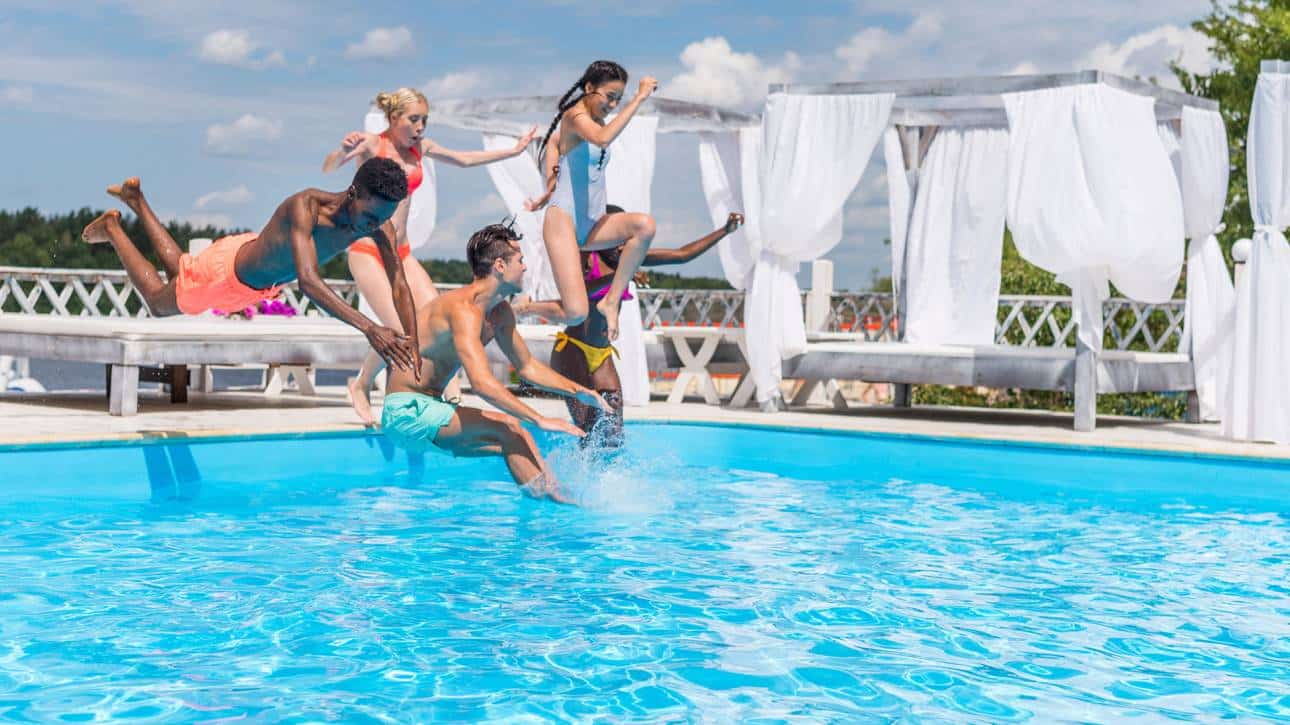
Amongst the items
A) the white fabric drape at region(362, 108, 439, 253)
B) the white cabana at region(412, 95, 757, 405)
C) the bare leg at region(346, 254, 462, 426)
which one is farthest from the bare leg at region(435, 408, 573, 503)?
the white fabric drape at region(362, 108, 439, 253)

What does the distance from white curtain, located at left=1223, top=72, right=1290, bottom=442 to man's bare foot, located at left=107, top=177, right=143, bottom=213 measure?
6.28 metres

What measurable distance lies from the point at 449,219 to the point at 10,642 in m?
8.13

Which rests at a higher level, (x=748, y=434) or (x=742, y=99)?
(x=742, y=99)

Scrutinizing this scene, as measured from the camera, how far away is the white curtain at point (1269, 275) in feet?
26.6

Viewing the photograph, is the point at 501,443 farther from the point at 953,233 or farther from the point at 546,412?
the point at 953,233

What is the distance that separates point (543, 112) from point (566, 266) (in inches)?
177

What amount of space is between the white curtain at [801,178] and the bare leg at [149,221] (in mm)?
4791

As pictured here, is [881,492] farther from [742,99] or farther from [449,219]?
[449,219]

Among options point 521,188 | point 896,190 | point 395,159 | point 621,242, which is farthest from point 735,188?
point 395,159

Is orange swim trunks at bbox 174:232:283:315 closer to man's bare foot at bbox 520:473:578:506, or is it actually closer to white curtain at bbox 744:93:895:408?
man's bare foot at bbox 520:473:578:506

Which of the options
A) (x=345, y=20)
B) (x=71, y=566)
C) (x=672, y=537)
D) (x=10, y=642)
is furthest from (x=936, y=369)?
(x=345, y=20)

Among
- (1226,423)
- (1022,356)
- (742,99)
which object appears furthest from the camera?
(742,99)

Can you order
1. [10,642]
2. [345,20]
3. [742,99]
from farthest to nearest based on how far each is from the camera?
1. [345,20]
2. [742,99]
3. [10,642]

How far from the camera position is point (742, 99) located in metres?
10.4
